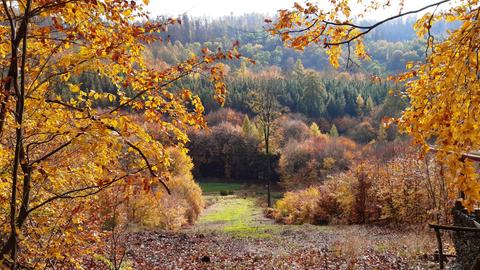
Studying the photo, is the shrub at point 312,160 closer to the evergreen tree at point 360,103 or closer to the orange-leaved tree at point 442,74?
the evergreen tree at point 360,103

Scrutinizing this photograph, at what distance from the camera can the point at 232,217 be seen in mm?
28172

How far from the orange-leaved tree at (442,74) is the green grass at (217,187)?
45825mm

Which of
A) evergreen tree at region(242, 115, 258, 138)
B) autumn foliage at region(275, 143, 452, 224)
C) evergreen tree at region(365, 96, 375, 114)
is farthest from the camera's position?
evergreen tree at region(365, 96, 375, 114)

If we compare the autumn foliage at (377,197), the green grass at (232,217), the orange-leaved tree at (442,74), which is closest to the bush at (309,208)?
the autumn foliage at (377,197)

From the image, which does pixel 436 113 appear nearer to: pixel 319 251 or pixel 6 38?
pixel 6 38

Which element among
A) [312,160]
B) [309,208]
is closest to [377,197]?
[309,208]

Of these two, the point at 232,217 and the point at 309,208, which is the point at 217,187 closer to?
the point at 232,217

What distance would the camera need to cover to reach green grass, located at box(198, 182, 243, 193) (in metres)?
50.5

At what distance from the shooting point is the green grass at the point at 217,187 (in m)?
50.5

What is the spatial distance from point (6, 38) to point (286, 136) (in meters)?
52.1

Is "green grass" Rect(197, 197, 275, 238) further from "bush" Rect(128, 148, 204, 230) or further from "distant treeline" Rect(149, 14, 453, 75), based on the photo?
"distant treeline" Rect(149, 14, 453, 75)

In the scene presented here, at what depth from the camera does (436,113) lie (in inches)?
118

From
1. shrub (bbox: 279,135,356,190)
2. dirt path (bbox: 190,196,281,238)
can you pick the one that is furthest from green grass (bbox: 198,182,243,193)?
dirt path (bbox: 190,196,281,238)

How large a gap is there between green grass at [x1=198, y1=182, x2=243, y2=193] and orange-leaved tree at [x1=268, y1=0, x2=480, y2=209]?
45825 millimetres
